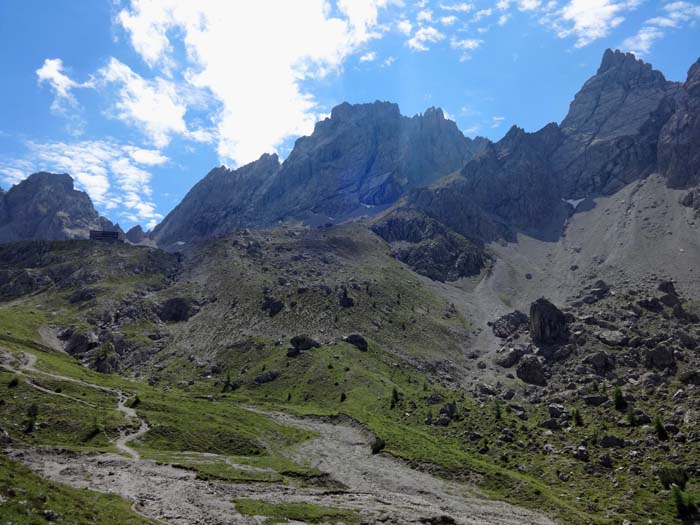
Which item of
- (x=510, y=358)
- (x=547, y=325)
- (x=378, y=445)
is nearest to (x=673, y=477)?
(x=378, y=445)

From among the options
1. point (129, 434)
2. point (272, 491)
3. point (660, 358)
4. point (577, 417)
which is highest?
point (660, 358)

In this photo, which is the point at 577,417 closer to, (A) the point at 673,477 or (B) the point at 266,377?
(A) the point at 673,477

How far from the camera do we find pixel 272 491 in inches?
2746

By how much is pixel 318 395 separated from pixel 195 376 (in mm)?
44830

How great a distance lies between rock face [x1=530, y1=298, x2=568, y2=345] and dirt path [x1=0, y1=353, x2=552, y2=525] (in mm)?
105576

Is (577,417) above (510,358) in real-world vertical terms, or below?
below

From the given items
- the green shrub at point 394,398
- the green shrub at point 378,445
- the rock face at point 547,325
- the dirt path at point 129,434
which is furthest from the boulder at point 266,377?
the rock face at point 547,325

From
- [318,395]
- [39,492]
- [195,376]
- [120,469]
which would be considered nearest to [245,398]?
[318,395]

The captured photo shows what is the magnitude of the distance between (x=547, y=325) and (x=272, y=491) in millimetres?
135911

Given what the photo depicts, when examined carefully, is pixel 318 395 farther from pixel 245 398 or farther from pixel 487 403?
pixel 487 403

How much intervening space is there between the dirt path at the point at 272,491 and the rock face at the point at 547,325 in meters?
106

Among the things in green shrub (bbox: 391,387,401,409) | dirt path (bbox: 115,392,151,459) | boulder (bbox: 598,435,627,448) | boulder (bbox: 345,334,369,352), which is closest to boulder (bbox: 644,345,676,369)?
boulder (bbox: 598,435,627,448)

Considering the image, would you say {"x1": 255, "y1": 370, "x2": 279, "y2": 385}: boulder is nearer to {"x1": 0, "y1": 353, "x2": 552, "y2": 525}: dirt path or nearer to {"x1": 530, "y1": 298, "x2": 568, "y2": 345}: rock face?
{"x1": 0, "y1": 353, "x2": 552, "y2": 525}: dirt path

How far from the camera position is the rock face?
586 ft
